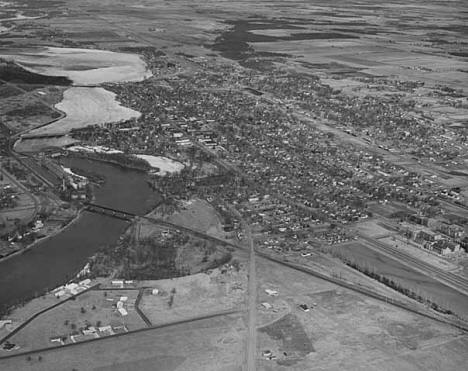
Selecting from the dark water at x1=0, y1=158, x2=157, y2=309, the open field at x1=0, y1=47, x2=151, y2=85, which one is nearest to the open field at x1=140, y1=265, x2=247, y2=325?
the dark water at x1=0, y1=158, x2=157, y2=309

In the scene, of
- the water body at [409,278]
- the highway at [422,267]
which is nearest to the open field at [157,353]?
the water body at [409,278]

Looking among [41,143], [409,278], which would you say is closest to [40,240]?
[41,143]

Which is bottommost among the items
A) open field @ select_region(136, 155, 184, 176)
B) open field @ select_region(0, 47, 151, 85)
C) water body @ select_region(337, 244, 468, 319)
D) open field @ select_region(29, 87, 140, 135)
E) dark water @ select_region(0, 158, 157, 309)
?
water body @ select_region(337, 244, 468, 319)

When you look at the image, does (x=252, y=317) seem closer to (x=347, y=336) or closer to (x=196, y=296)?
(x=196, y=296)

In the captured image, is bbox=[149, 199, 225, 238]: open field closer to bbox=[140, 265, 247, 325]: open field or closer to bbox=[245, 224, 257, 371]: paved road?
bbox=[245, 224, 257, 371]: paved road

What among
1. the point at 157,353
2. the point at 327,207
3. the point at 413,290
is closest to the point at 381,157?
the point at 327,207

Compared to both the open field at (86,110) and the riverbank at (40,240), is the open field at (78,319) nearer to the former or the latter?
the riverbank at (40,240)

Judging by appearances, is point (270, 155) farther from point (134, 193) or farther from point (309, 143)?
point (134, 193)
